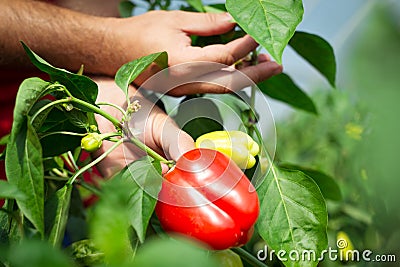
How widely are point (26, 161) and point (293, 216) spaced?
0.94ft

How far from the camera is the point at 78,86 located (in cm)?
58

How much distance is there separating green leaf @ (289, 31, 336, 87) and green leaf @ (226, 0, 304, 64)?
24 cm

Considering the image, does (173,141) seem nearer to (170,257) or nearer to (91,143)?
(91,143)

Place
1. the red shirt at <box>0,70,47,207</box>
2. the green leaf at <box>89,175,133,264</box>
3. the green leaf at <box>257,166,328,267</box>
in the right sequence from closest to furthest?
the green leaf at <box>89,175,133,264</box>, the green leaf at <box>257,166,328,267</box>, the red shirt at <box>0,70,47,207</box>

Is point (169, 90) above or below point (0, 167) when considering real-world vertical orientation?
above

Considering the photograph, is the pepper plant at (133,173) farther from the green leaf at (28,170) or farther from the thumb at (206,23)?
the thumb at (206,23)

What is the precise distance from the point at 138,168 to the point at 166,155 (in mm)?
73

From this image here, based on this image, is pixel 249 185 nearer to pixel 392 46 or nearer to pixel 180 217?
pixel 180 217

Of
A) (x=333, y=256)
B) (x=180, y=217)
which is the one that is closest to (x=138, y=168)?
(x=180, y=217)

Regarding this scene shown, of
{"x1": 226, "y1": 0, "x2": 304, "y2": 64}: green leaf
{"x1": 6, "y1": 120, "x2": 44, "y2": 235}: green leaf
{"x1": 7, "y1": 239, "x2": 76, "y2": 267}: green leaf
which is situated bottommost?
{"x1": 6, "y1": 120, "x2": 44, "y2": 235}: green leaf

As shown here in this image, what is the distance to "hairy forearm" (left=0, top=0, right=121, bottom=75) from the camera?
2.89 ft

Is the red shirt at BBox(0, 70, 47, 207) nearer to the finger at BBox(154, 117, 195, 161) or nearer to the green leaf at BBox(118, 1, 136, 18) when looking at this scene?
the green leaf at BBox(118, 1, 136, 18)

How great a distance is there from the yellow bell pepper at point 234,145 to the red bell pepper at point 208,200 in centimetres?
4

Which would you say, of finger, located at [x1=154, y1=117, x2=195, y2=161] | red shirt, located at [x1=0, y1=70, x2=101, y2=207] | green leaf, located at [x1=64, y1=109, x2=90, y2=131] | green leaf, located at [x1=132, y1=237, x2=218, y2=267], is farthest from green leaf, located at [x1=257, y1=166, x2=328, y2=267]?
red shirt, located at [x1=0, y1=70, x2=101, y2=207]
